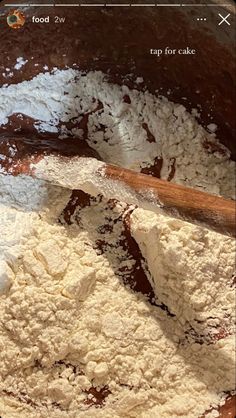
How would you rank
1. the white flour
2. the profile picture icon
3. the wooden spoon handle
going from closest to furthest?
1. the wooden spoon handle
2. the profile picture icon
3. the white flour

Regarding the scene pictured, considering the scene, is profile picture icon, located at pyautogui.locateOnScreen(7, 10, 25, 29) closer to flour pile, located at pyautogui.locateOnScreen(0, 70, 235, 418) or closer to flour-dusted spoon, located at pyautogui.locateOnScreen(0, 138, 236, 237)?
flour pile, located at pyautogui.locateOnScreen(0, 70, 235, 418)

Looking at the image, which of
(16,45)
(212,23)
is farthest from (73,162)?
(212,23)

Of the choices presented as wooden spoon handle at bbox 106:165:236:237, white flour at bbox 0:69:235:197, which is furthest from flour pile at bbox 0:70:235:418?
wooden spoon handle at bbox 106:165:236:237

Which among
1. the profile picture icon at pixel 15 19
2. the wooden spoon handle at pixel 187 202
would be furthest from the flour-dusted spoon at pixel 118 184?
the profile picture icon at pixel 15 19

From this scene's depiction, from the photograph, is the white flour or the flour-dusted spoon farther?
the white flour

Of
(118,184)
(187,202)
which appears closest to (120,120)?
(118,184)

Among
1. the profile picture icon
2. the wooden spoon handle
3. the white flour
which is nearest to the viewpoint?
the wooden spoon handle

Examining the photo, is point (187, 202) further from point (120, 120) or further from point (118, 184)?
point (120, 120)
